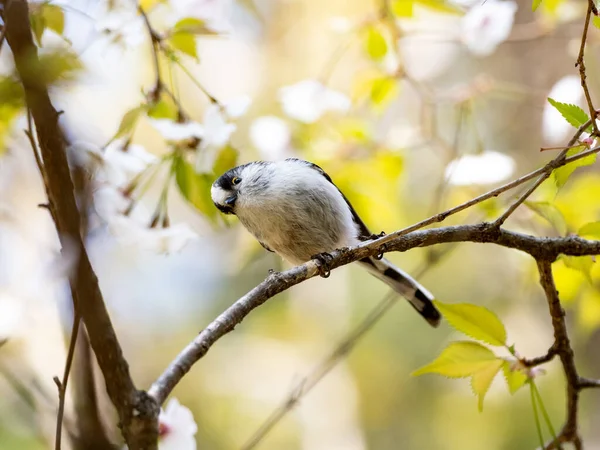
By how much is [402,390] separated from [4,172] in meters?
3.78

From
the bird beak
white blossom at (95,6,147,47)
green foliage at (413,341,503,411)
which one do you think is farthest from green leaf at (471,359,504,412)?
→ the bird beak

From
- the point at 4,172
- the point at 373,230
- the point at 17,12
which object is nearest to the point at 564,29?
the point at 373,230

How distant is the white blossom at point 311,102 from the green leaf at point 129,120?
2.73 ft

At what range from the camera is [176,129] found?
1723mm

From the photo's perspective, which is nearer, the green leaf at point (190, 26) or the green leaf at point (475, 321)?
the green leaf at point (475, 321)

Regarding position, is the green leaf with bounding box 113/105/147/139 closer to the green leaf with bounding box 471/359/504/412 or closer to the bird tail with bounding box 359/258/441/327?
the green leaf with bounding box 471/359/504/412

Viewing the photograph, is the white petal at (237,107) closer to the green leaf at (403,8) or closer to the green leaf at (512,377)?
the green leaf at (403,8)

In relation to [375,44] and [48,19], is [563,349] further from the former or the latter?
[48,19]

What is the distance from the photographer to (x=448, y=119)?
5422 millimetres

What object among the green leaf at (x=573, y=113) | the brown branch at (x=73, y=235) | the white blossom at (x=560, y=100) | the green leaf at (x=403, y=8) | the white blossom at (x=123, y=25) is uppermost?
the green leaf at (x=403, y=8)

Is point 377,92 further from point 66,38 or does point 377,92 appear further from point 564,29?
point 564,29

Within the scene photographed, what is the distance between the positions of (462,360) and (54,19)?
45.9 inches

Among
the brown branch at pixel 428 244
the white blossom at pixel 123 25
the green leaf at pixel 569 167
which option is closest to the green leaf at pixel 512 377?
the brown branch at pixel 428 244

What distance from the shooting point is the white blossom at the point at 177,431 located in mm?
1391
